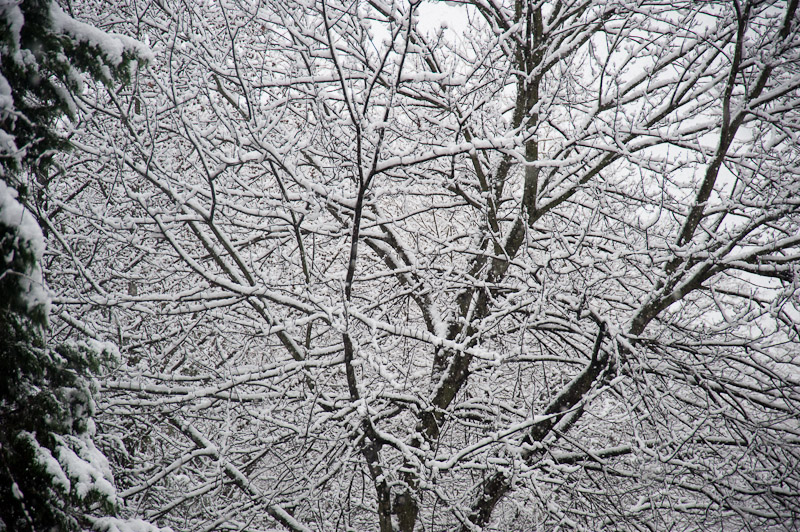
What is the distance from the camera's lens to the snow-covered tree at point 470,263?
362 centimetres

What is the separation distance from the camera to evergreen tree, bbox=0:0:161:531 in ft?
6.61

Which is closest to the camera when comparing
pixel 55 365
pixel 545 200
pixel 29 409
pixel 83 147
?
pixel 29 409

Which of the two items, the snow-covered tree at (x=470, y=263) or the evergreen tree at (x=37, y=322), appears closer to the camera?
the evergreen tree at (x=37, y=322)

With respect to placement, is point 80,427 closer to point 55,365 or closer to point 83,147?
point 55,365

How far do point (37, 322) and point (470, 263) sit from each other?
386 centimetres

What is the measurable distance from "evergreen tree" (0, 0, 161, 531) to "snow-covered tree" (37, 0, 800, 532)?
82 centimetres

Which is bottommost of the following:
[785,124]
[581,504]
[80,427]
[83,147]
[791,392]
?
[80,427]

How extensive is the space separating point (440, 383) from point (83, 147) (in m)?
3.52

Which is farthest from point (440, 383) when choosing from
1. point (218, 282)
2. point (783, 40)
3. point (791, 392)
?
point (783, 40)

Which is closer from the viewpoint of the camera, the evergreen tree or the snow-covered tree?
the evergreen tree

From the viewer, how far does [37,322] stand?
2.05m

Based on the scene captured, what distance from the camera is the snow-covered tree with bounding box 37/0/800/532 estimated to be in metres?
3.62

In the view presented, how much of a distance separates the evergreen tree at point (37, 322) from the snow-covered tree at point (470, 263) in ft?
2.69

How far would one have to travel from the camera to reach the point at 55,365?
236cm
